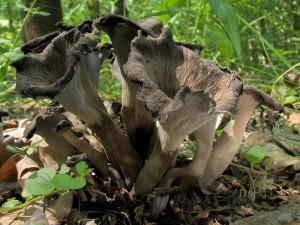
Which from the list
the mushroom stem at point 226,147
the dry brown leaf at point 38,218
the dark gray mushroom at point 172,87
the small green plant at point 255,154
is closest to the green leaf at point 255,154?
the small green plant at point 255,154

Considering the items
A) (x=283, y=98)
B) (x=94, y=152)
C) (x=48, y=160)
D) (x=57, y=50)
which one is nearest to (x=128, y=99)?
(x=94, y=152)

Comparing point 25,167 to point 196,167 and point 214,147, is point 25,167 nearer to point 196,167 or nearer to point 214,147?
point 196,167

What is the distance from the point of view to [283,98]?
3959 mm

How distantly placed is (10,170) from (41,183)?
0.75 meters

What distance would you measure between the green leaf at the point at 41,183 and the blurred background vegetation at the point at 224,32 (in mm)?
1404

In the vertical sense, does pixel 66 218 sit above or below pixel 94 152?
below

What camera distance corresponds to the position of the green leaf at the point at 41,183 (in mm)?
A: 1823

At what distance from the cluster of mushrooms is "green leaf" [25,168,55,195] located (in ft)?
0.89

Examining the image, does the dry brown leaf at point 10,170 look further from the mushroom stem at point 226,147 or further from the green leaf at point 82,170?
the mushroom stem at point 226,147

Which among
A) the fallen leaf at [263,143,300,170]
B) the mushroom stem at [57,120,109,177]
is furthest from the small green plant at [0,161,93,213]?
the fallen leaf at [263,143,300,170]

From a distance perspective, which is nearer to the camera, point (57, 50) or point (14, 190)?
point (57, 50)

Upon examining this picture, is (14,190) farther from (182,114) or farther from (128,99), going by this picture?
(182,114)

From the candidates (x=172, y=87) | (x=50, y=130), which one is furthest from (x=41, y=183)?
(x=172, y=87)

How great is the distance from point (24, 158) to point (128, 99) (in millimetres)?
900
